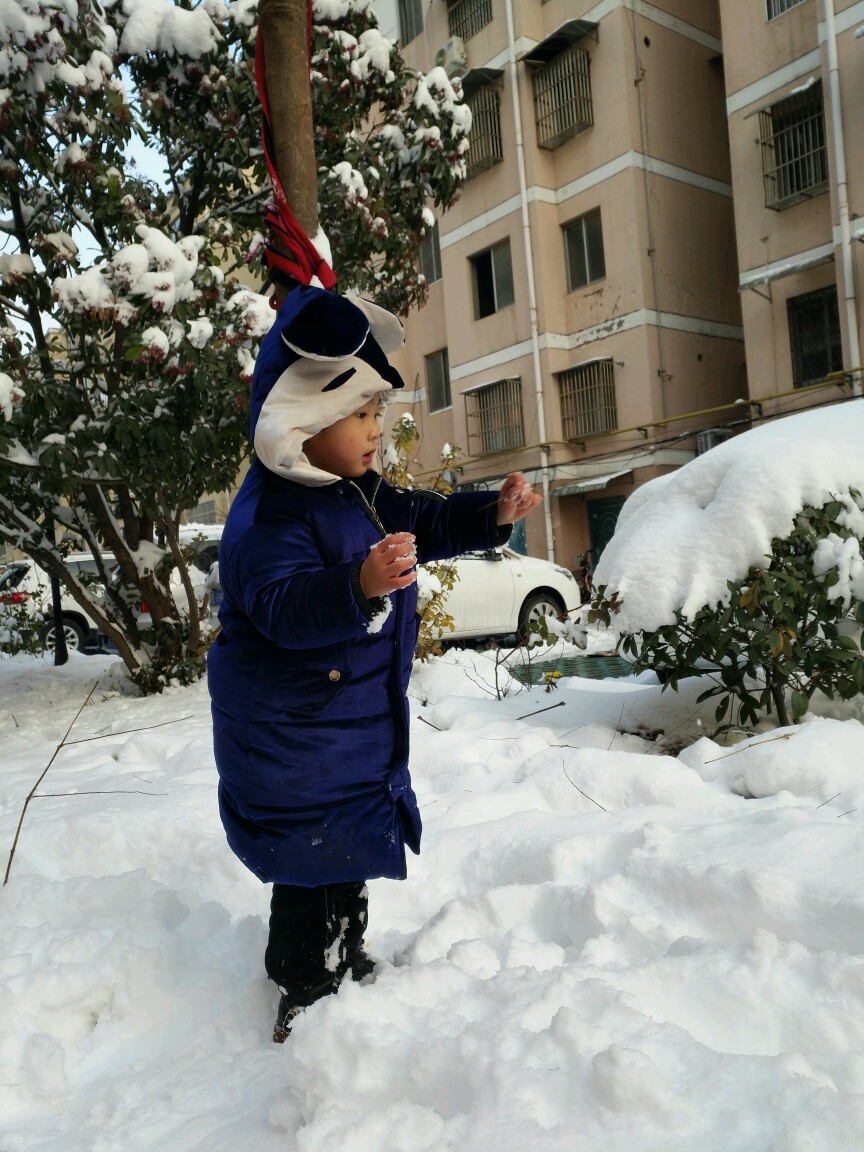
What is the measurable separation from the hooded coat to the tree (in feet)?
9.89

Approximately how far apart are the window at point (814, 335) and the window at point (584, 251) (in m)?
3.85

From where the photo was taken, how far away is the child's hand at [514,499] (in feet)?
6.98

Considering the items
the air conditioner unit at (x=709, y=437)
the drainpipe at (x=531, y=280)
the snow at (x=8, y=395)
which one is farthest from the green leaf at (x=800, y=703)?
the drainpipe at (x=531, y=280)

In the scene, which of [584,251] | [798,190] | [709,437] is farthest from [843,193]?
[584,251]

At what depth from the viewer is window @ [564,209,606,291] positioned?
1692 cm

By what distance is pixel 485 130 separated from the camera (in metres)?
18.1

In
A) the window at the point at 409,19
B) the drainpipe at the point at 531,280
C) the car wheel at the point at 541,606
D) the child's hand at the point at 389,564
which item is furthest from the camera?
the window at the point at 409,19

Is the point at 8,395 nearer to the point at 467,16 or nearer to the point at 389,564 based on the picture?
the point at 389,564

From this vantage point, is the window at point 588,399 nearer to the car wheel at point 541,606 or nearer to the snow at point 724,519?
the car wheel at point 541,606

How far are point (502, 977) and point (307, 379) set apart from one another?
125 cm

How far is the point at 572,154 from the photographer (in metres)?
17.1

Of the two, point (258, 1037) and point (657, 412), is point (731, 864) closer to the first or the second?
point (258, 1037)

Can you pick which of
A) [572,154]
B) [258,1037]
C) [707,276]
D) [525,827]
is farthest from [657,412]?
[258,1037]

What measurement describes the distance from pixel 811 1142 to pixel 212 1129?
1.00 metres
